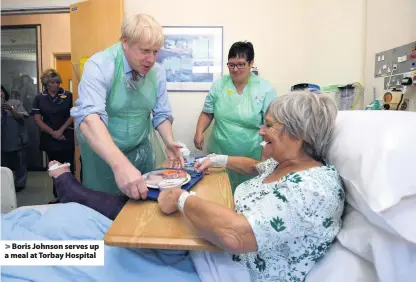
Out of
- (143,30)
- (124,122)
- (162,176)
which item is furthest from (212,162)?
(143,30)

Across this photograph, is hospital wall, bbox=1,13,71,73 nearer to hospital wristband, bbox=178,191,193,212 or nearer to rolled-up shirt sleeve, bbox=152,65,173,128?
rolled-up shirt sleeve, bbox=152,65,173,128

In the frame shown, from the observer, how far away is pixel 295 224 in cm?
80

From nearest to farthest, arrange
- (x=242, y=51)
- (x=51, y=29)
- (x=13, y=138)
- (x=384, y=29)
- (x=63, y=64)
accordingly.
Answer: (x=242, y=51) → (x=384, y=29) → (x=13, y=138) → (x=51, y=29) → (x=63, y=64)

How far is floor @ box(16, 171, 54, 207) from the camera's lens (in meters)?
3.19

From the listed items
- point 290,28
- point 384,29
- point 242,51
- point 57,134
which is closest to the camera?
point 242,51

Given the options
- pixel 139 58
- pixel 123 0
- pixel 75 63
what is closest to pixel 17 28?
pixel 75 63

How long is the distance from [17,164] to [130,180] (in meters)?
3.41

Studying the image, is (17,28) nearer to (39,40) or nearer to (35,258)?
(39,40)

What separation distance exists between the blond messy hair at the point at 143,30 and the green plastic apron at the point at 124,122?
0.20 meters

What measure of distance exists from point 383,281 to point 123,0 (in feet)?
9.31

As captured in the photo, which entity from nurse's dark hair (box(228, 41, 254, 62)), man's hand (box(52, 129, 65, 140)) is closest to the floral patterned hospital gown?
nurse's dark hair (box(228, 41, 254, 62))

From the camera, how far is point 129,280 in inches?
32.1
